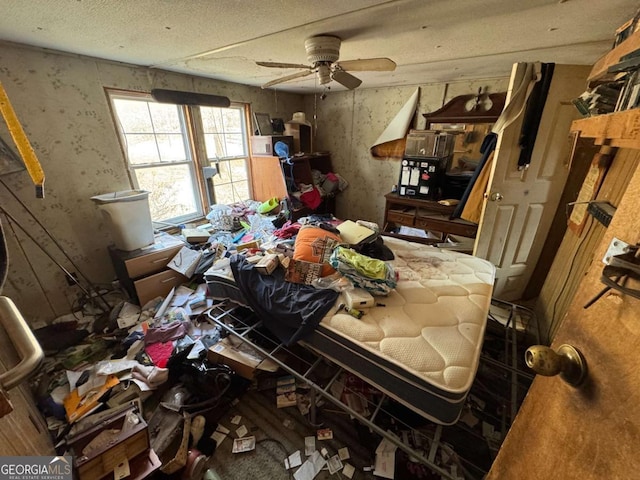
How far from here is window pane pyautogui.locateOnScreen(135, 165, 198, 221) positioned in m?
2.69

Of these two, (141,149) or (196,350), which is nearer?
(196,350)

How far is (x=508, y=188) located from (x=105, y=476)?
9.83 feet

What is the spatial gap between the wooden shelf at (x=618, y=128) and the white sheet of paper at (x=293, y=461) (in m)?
1.86

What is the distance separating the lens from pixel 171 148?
9.16 feet

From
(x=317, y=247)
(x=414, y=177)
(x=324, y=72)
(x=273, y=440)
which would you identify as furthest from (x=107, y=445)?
(x=414, y=177)

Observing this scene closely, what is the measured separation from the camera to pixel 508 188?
2.04 m

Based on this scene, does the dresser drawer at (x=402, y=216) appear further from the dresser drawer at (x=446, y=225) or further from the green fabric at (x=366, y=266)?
the green fabric at (x=366, y=266)

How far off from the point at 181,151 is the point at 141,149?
0.40m

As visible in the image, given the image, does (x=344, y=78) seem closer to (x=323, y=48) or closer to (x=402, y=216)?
(x=323, y=48)

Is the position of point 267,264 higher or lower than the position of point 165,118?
A: lower

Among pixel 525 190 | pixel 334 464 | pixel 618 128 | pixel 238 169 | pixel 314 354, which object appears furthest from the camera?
pixel 238 169

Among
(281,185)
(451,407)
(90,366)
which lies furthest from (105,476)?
(281,185)

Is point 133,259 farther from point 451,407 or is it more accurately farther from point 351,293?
point 451,407

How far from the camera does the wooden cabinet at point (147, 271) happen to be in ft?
7.33
